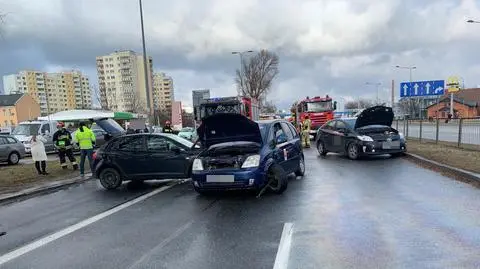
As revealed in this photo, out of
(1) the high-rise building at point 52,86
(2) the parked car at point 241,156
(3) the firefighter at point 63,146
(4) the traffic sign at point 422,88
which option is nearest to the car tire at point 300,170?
(2) the parked car at point 241,156

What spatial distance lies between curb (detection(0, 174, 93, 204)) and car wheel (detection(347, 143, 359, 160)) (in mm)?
8917

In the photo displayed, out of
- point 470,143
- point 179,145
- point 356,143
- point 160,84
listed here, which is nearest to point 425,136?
point 470,143

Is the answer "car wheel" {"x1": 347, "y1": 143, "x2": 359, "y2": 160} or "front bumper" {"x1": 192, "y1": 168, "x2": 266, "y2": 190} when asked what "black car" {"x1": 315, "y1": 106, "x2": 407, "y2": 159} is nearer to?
"car wheel" {"x1": 347, "y1": 143, "x2": 359, "y2": 160}

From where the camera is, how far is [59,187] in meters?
12.6

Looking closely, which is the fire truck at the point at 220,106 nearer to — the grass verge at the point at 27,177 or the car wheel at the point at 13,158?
the car wheel at the point at 13,158

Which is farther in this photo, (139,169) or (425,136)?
(425,136)

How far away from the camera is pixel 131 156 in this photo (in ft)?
38.0

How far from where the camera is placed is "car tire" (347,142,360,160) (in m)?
16.0

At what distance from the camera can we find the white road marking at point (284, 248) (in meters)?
4.94

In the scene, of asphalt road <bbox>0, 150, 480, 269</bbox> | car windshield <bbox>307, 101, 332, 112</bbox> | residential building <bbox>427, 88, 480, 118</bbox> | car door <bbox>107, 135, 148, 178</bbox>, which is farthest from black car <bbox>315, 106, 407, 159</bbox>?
residential building <bbox>427, 88, 480, 118</bbox>

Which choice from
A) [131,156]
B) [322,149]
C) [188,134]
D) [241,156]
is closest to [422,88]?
[322,149]

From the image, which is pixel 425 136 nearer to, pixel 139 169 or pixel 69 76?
pixel 139 169

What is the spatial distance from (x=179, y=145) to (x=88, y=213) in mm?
3429

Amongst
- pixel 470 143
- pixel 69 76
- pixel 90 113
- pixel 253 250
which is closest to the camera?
pixel 253 250
